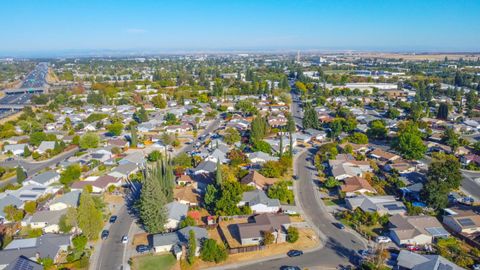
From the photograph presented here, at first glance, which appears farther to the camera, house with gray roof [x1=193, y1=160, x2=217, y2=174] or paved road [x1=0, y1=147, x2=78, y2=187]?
paved road [x1=0, y1=147, x2=78, y2=187]

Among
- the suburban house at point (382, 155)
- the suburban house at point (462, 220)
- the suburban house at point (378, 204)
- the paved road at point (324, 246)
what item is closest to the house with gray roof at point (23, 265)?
the paved road at point (324, 246)

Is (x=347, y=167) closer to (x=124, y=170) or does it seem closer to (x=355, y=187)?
(x=355, y=187)

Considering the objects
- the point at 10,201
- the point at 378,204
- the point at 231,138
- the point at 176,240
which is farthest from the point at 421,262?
the point at 10,201

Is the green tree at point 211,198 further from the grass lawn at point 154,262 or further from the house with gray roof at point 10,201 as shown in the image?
the house with gray roof at point 10,201

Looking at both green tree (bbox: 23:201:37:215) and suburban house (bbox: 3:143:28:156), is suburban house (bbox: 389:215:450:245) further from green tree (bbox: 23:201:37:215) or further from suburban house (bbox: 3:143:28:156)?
suburban house (bbox: 3:143:28:156)

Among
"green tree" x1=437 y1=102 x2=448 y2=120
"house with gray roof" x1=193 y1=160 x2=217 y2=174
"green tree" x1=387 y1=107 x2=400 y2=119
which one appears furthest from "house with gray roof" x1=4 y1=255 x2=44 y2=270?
"green tree" x1=437 y1=102 x2=448 y2=120
